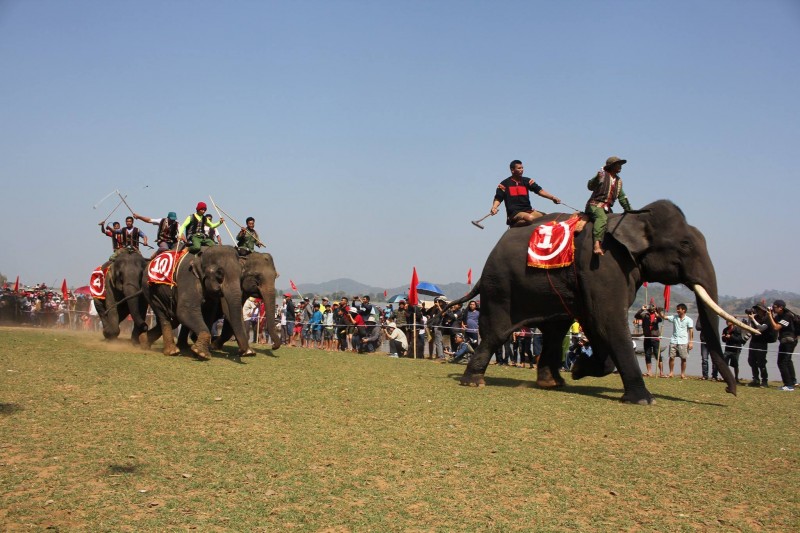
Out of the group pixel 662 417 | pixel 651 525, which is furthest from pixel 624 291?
pixel 651 525

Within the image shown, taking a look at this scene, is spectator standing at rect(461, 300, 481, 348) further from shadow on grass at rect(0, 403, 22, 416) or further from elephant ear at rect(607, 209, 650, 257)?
shadow on grass at rect(0, 403, 22, 416)

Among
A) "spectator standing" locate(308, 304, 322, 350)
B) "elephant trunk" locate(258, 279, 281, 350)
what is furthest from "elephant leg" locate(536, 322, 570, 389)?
"spectator standing" locate(308, 304, 322, 350)

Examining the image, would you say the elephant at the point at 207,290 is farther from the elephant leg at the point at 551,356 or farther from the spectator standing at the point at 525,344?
the spectator standing at the point at 525,344

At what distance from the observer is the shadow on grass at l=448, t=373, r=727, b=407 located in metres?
13.6

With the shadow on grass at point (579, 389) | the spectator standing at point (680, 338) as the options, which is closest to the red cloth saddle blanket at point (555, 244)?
the shadow on grass at point (579, 389)

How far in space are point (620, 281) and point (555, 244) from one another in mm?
1410

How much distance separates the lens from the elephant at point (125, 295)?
2155 cm

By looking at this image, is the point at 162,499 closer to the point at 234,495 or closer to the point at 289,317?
the point at 234,495

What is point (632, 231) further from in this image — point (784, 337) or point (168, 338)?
point (168, 338)

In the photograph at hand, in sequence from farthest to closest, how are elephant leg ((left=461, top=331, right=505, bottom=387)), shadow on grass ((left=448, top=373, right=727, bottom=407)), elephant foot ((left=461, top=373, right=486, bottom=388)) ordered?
1. elephant foot ((left=461, top=373, right=486, bottom=388))
2. elephant leg ((left=461, top=331, right=505, bottom=387))
3. shadow on grass ((left=448, top=373, right=727, bottom=407))

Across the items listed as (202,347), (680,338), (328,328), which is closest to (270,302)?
(202,347)

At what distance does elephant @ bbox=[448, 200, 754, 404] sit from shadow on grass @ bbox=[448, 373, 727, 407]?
20.3 inches

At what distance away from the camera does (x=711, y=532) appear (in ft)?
20.6

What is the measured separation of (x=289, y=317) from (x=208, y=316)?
11837mm
